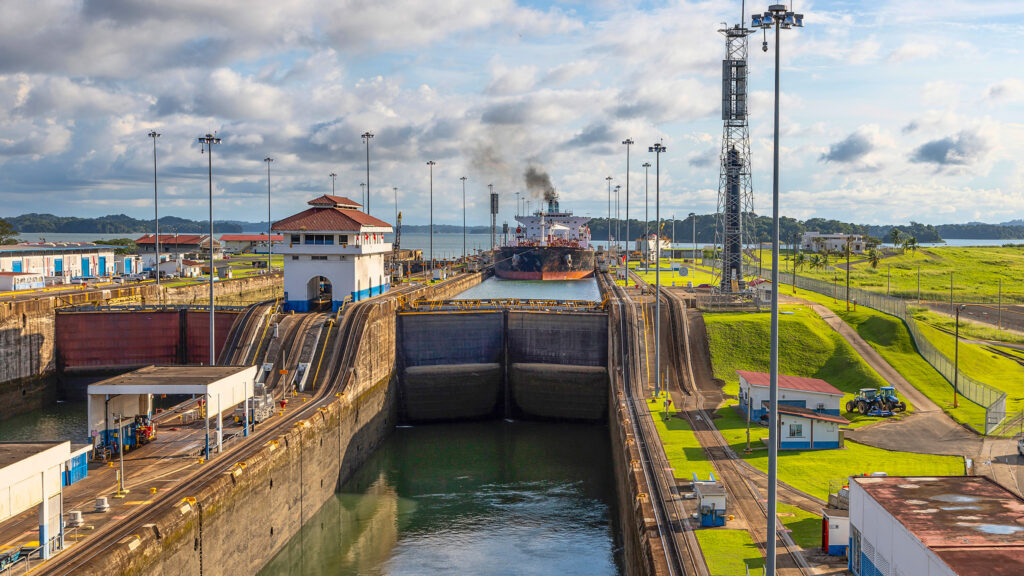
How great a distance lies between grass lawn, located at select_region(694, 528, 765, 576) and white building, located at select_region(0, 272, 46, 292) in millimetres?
82384

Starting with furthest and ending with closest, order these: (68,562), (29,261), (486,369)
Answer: (29,261) < (486,369) < (68,562)

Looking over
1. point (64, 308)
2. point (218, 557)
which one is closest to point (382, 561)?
point (218, 557)

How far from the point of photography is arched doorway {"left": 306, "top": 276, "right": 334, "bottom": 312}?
64006 millimetres

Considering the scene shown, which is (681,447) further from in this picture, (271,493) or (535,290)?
(535,290)

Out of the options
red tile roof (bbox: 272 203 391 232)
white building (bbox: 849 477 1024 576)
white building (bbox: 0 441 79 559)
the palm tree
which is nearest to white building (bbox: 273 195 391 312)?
red tile roof (bbox: 272 203 391 232)

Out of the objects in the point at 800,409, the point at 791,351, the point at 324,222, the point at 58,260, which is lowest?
the point at 800,409

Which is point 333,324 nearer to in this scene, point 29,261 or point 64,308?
point 64,308

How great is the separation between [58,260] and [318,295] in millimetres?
64666

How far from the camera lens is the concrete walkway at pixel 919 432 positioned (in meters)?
40.0

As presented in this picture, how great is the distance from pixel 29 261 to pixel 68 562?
307 ft

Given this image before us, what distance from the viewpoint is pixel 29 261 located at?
102688mm

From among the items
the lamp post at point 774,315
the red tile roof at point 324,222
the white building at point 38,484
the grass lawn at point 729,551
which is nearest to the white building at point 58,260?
the red tile roof at point 324,222

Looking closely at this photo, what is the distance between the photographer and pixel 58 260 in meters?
110

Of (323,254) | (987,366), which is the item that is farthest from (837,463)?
(323,254)
